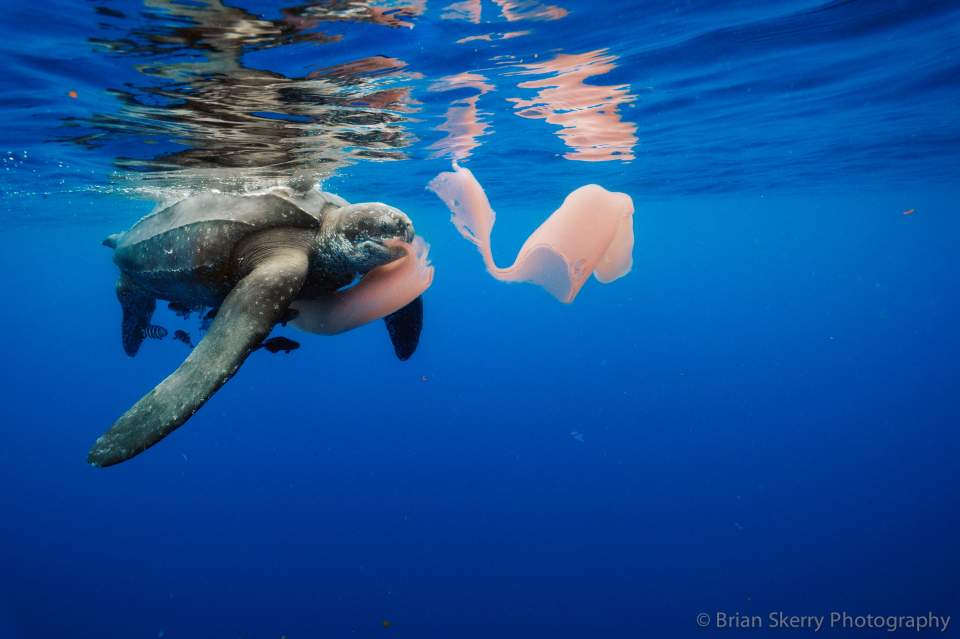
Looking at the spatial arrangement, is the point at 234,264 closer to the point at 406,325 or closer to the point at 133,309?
the point at 406,325

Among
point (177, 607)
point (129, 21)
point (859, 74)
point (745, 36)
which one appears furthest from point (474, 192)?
point (177, 607)

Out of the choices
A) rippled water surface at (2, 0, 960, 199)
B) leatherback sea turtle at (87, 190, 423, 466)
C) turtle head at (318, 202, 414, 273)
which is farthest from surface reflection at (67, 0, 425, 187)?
turtle head at (318, 202, 414, 273)

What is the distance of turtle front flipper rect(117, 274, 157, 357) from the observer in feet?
21.6

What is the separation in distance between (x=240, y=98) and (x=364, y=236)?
4.65 metres

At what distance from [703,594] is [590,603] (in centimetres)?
236

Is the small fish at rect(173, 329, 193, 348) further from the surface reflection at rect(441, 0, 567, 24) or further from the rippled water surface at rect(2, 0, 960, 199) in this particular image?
the surface reflection at rect(441, 0, 567, 24)

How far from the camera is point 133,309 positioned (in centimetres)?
718

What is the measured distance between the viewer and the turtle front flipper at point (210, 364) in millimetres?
3205

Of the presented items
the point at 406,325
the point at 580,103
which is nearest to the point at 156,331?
the point at 406,325

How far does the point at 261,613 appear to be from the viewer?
10.1 meters

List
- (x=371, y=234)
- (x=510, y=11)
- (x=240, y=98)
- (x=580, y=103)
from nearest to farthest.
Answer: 1. (x=371, y=234)
2. (x=510, y=11)
3. (x=240, y=98)
4. (x=580, y=103)

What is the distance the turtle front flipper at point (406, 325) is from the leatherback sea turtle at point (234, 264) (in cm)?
1

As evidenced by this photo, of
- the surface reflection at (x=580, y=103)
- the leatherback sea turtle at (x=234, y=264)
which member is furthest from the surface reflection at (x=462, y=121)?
the leatherback sea turtle at (x=234, y=264)

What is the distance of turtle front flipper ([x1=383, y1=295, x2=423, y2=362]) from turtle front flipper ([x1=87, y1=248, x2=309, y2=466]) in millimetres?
1829
